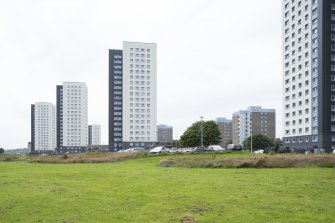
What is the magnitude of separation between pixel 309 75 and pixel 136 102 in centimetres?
9222

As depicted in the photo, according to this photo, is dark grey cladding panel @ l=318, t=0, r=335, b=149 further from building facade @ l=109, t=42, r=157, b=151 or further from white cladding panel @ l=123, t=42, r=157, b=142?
building facade @ l=109, t=42, r=157, b=151

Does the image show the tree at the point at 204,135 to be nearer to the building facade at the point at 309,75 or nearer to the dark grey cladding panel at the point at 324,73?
A: the building facade at the point at 309,75

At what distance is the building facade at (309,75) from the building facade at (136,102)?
73.8 m

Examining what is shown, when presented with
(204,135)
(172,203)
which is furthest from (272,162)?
(204,135)

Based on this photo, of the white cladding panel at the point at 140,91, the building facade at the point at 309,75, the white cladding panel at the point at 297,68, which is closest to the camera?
the building facade at the point at 309,75

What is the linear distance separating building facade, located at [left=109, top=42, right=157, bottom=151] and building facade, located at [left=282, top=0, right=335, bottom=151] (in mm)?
73834

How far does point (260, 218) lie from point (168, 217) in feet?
10.9

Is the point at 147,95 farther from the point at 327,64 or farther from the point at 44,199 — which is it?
the point at 44,199

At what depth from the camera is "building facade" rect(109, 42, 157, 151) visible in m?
175

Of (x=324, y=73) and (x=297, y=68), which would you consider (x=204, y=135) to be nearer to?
(x=297, y=68)

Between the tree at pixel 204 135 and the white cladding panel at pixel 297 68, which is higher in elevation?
the white cladding panel at pixel 297 68

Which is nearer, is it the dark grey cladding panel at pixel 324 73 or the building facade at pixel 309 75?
the dark grey cladding panel at pixel 324 73

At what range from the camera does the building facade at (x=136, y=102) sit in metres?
175

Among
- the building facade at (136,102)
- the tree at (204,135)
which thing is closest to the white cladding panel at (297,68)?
the tree at (204,135)
